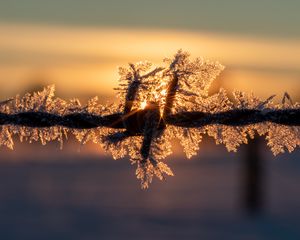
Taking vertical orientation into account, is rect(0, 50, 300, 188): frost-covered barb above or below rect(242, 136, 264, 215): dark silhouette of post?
below

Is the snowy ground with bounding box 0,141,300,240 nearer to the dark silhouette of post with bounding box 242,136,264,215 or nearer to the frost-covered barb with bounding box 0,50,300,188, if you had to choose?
the dark silhouette of post with bounding box 242,136,264,215

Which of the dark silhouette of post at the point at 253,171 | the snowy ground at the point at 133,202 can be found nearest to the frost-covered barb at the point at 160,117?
the snowy ground at the point at 133,202

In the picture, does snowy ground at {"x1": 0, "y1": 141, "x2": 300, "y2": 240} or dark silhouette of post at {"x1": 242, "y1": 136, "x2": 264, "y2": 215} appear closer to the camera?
dark silhouette of post at {"x1": 242, "y1": 136, "x2": 264, "y2": 215}

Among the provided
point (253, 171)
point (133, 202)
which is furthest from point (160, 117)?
point (133, 202)

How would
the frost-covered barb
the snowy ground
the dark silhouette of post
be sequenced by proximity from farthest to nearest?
1. the snowy ground
2. the dark silhouette of post
3. the frost-covered barb

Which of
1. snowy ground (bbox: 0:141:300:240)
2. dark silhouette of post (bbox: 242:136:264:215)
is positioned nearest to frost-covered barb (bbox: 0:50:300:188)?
snowy ground (bbox: 0:141:300:240)

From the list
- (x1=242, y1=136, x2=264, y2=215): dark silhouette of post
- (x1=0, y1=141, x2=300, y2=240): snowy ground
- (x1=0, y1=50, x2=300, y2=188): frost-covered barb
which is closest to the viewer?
(x1=0, y1=50, x2=300, y2=188): frost-covered barb

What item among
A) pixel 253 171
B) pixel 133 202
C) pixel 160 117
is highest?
pixel 253 171

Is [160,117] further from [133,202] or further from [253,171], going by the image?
[133,202]
